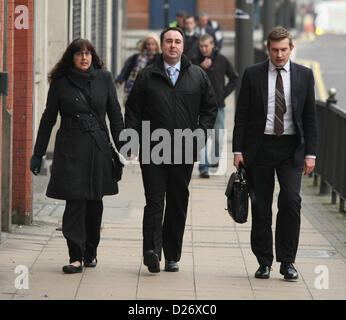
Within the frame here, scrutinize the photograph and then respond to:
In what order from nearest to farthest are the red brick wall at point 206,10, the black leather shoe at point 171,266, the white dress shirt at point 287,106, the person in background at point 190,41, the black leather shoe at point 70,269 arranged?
1. the white dress shirt at point 287,106
2. the black leather shoe at point 70,269
3. the black leather shoe at point 171,266
4. the person in background at point 190,41
5. the red brick wall at point 206,10

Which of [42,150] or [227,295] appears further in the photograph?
[42,150]

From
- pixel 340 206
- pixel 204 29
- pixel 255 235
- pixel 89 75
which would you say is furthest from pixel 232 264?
pixel 204 29

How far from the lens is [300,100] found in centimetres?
839

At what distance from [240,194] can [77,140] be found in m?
1.26

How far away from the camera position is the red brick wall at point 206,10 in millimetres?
41094

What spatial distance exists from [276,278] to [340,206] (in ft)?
12.5

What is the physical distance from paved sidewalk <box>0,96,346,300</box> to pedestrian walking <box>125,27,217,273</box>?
0.45 m

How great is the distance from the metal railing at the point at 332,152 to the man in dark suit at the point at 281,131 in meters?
3.52

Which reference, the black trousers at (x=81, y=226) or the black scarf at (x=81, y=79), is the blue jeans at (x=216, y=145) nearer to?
the black trousers at (x=81, y=226)

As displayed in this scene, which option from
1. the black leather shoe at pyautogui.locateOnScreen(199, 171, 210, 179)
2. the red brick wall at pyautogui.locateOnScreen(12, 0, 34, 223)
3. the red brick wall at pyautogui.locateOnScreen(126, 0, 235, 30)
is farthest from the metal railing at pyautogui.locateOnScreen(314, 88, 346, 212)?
the red brick wall at pyautogui.locateOnScreen(126, 0, 235, 30)

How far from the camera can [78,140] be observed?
852 cm

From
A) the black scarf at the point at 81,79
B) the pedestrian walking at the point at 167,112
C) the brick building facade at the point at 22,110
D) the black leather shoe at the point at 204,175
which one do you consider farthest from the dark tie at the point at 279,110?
the black leather shoe at the point at 204,175

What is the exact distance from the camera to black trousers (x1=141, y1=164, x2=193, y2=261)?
8586mm
